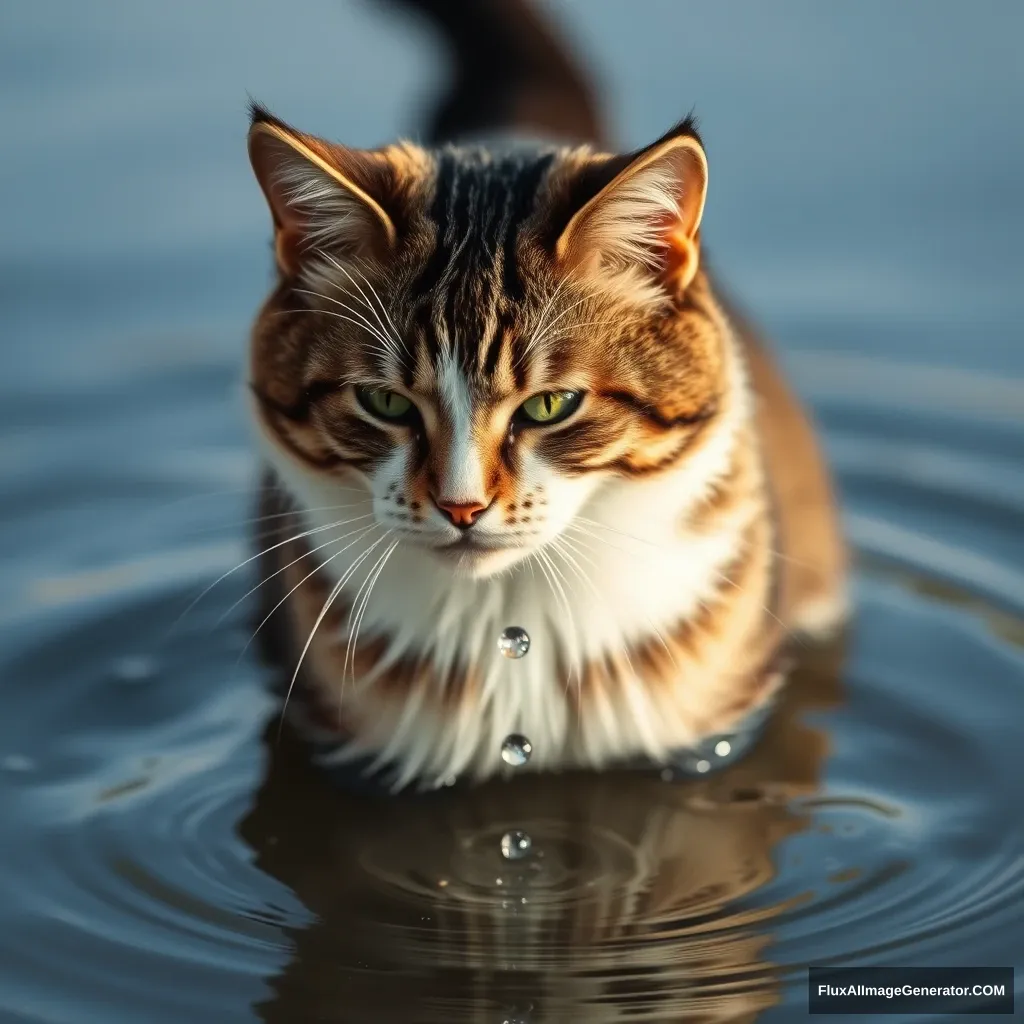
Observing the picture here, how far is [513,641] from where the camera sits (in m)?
3.20

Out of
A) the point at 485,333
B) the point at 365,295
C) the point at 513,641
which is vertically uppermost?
the point at 365,295

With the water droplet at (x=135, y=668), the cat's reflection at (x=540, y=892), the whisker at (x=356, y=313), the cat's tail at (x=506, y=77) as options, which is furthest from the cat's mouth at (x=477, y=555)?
the cat's tail at (x=506, y=77)

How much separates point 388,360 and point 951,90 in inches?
158

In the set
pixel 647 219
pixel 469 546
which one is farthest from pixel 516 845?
pixel 647 219

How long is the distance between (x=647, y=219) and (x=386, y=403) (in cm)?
51

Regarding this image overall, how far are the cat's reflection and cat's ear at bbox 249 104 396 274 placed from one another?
1.04 meters

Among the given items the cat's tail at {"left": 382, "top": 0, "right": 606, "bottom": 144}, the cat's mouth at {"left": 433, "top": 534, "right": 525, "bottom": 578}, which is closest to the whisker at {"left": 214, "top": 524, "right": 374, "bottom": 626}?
the cat's mouth at {"left": 433, "top": 534, "right": 525, "bottom": 578}

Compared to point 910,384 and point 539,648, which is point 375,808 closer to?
point 539,648

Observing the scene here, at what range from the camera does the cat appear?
2.83m

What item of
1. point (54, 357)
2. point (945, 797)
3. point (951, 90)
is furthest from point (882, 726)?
point (951, 90)

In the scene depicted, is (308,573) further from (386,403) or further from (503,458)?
(503,458)

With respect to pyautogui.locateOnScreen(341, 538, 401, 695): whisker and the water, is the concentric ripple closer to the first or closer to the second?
the water

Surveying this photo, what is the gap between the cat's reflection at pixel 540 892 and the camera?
290cm

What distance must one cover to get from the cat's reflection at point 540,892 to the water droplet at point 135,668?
1.45 feet
